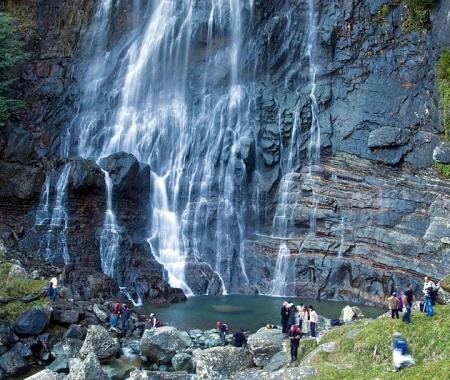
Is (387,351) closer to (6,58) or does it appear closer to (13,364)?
(13,364)

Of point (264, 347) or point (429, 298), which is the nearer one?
point (429, 298)

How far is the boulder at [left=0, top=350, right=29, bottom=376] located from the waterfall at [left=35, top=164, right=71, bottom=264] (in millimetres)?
14062

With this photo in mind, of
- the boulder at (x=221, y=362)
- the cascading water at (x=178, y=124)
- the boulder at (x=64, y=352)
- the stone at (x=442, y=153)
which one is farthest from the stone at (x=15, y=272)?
the stone at (x=442, y=153)

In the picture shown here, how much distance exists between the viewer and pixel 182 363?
2070 cm

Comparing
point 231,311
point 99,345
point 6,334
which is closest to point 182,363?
point 99,345

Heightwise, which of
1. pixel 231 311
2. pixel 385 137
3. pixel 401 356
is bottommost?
pixel 231 311

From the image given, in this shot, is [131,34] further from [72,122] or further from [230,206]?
[230,206]

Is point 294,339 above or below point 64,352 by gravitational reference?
above

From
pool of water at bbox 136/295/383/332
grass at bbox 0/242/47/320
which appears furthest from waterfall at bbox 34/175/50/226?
pool of water at bbox 136/295/383/332

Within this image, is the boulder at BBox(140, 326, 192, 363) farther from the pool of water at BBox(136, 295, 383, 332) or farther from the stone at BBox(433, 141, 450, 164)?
the stone at BBox(433, 141, 450, 164)

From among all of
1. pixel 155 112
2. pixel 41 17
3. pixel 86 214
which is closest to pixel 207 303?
pixel 86 214

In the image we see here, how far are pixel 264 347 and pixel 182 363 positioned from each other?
11.5 feet

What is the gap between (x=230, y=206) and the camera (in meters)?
38.8

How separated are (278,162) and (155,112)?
11078mm
